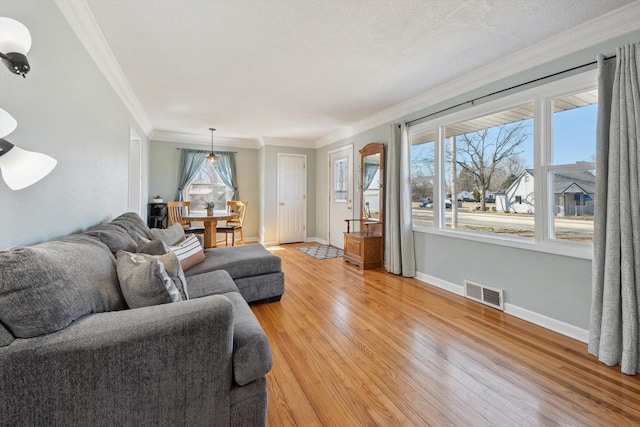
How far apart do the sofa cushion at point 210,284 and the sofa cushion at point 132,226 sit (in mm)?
575

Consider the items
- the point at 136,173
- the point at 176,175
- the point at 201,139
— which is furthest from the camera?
the point at 201,139

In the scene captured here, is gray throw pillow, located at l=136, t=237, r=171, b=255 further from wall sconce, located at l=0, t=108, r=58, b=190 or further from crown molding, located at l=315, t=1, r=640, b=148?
crown molding, located at l=315, t=1, r=640, b=148

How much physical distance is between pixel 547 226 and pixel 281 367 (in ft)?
8.35

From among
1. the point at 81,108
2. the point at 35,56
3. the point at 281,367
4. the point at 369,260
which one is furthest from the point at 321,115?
the point at 281,367

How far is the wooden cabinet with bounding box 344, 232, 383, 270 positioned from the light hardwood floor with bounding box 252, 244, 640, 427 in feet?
4.32

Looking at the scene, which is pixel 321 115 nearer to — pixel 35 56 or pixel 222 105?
pixel 222 105

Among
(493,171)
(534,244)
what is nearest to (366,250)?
(493,171)

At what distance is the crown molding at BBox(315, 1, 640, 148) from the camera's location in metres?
1.92

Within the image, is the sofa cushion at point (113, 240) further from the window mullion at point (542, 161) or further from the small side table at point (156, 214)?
the small side table at point (156, 214)

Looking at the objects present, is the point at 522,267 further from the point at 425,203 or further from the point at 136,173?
the point at 136,173

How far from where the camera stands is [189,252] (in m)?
2.49

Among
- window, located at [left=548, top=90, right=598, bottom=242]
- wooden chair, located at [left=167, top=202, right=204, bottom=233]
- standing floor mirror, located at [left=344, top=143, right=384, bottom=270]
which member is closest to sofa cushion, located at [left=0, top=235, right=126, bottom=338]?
window, located at [left=548, top=90, right=598, bottom=242]

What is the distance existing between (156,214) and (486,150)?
558 cm

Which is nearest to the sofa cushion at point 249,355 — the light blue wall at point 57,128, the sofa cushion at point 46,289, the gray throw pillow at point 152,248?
the sofa cushion at point 46,289
